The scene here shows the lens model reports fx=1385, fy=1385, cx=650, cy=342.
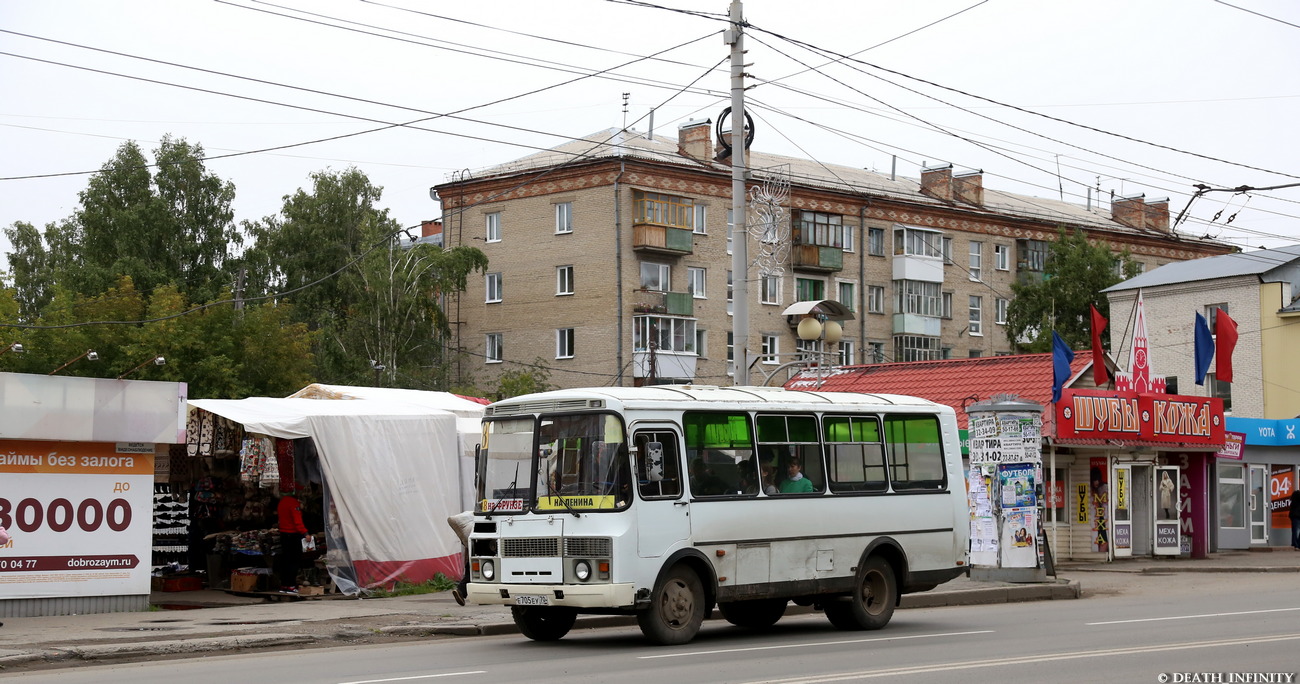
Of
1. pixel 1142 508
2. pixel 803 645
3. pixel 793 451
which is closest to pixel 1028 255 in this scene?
pixel 1142 508

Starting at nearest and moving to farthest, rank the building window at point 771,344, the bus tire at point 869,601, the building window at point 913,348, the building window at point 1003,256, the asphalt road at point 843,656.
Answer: the asphalt road at point 843,656 < the bus tire at point 869,601 < the building window at point 771,344 < the building window at point 913,348 < the building window at point 1003,256

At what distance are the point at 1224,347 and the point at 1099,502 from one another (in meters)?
8.90

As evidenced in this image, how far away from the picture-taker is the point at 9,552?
1739cm

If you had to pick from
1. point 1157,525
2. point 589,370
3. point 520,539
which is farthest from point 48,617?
point 589,370

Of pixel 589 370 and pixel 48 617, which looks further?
pixel 589 370

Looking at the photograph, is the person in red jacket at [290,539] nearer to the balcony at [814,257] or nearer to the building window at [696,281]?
the building window at [696,281]

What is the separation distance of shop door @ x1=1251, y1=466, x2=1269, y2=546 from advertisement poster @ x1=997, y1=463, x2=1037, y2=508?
57.9 ft

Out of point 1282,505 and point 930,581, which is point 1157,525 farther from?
point 930,581

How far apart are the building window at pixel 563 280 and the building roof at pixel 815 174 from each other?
4.59m

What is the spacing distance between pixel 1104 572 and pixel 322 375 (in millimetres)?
39849

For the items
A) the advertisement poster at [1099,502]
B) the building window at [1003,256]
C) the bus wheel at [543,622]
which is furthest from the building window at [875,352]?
the bus wheel at [543,622]

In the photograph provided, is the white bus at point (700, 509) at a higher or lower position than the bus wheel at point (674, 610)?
higher

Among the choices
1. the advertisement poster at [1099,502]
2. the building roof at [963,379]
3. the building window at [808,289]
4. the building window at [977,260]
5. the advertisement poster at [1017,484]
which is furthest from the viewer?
the building window at [977,260]

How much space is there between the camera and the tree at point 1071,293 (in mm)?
63688
